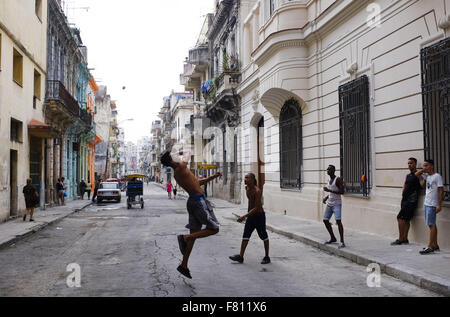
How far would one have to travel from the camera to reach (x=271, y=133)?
20172 millimetres

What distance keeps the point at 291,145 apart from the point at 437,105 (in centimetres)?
877

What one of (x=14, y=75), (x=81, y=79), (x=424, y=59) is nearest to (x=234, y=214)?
(x=14, y=75)

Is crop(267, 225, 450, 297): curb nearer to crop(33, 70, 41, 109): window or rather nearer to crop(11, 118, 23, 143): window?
crop(11, 118, 23, 143): window

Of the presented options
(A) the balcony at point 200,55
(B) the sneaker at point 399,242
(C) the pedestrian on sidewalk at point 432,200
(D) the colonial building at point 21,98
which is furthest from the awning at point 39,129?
(A) the balcony at point 200,55

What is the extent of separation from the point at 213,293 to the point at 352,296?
1.81 meters

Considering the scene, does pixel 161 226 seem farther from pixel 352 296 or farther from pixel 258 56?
pixel 352 296

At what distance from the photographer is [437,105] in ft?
30.9

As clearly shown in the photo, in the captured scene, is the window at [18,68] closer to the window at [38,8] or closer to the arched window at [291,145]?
the window at [38,8]

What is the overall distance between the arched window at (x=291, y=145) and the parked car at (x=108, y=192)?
15.2m

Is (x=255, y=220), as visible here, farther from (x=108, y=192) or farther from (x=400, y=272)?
(x=108, y=192)

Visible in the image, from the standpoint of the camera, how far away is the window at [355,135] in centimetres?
1220

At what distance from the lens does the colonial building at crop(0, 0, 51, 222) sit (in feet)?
55.0

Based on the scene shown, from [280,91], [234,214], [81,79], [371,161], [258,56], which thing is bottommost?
[234,214]

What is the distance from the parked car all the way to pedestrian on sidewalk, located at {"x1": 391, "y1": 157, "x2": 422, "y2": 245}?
2333 centimetres
